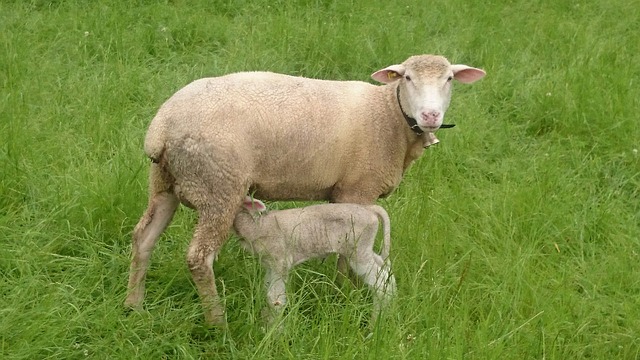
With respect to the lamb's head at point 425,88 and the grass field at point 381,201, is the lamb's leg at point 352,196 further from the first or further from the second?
the lamb's head at point 425,88

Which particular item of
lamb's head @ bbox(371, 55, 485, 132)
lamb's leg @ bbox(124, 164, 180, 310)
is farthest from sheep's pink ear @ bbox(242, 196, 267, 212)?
lamb's head @ bbox(371, 55, 485, 132)

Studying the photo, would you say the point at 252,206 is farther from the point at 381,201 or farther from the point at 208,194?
the point at 381,201

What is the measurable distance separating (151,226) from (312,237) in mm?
786

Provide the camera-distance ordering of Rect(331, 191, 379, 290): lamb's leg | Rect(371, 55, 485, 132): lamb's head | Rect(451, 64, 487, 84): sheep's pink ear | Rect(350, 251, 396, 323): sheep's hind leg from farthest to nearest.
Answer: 1. Rect(451, 64, 487, 84): sheep's pink ear
2. Rect(331, 191, 379, 290): lamb's leg
3. Rect(371, 55, 485, 132): lamb's head
4. Rect(350, 251, 396, 323): sheep's hind leg

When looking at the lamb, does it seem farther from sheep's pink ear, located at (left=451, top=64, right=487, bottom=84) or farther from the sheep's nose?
sheep's pink ear, located at (left=451, top=64, right=487, bottom=84)

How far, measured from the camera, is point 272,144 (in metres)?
3.54

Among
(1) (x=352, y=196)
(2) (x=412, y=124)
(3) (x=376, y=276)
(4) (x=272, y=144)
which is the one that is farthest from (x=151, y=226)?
(2) (x=412, y=124)

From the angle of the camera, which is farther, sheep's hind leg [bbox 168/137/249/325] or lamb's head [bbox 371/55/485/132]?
lamb's head [bbox 371/55/485/132]

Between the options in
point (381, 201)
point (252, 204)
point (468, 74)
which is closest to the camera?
point (252, 204)

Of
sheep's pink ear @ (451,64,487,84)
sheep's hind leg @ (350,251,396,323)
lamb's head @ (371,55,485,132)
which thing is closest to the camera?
sheep's hind leg @ (350,251,396,323)

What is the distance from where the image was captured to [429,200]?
4.53 metres

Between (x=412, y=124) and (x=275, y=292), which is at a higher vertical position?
(x=412, y=124)

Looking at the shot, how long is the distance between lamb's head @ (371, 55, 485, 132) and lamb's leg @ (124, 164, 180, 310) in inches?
48.6

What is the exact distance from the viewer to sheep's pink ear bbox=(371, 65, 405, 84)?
12.7 ft
